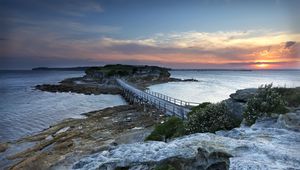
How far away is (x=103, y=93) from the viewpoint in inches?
3108

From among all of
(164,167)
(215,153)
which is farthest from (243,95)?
(164,167)

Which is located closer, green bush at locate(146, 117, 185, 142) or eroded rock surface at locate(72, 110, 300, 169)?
eroded rock surface at locate(72, 110, 300, 169)

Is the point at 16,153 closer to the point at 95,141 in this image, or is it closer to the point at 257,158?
the point at 95,141

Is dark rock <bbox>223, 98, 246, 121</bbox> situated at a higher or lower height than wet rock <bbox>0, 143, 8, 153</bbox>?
higher

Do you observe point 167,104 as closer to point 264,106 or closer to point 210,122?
point 210,122

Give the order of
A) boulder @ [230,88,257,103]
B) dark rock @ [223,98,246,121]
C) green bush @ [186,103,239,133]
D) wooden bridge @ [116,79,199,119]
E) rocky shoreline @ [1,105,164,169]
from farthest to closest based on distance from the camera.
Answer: wooden bridge @ [116,79,199,119]
rocky shoreline @ [1,105,164,169]
boulder @ [230,88,257,103]
dark rock @ [223,98,246,121]
green bush @ [186,103,239,133]

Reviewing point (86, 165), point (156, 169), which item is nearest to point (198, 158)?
point (156, 169)

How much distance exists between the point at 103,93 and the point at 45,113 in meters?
33.0

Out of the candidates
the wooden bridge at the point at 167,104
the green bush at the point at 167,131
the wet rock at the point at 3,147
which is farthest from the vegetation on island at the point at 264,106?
the wet rock at the point at 3,147

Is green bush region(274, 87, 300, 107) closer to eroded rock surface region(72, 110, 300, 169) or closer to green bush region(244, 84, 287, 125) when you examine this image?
green bush region(244, 84, 287, 125)

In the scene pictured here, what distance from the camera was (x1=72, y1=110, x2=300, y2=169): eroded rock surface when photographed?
7781 millimetres

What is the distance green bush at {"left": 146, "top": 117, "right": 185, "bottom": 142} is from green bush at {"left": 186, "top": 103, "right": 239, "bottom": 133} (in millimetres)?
1359

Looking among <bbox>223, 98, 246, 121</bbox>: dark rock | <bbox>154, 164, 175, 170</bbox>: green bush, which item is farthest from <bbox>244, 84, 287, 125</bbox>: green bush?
<bbox>154, 164, 175, 170</bbox>: green bush

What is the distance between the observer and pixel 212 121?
47.5 ft
